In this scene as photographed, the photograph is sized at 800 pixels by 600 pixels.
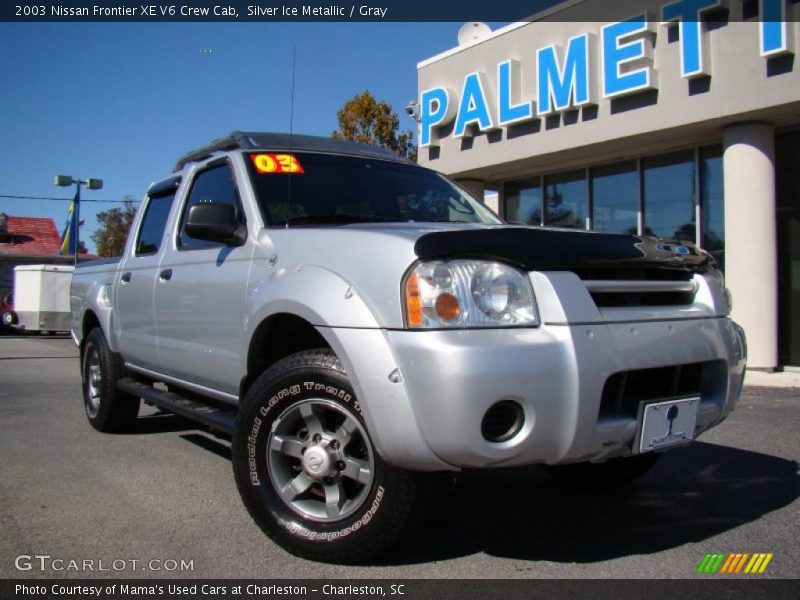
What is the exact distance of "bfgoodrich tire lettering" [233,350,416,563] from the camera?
275cm

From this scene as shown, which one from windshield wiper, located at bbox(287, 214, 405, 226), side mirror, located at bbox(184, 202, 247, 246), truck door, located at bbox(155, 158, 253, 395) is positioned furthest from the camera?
windshield wiper, located at bbox(287, 214, 405, 226)

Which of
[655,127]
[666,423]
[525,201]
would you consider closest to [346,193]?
[666,423]

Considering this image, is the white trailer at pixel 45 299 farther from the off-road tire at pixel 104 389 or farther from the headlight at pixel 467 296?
the headlight at pixel 467 296

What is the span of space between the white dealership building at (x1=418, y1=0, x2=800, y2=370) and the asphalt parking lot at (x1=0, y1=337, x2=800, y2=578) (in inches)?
208

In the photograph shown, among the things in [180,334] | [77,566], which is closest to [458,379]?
[77,566]

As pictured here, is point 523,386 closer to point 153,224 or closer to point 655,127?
point 153,224

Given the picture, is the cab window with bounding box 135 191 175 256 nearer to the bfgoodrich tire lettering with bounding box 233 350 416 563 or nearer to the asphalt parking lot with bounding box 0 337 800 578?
the asphalt parking lot with bounding box 0 337 800 578

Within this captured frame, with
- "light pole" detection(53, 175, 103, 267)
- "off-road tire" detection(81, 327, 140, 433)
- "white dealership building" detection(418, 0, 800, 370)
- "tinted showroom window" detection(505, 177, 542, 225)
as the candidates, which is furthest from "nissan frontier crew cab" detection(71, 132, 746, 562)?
"light pole" detection(53, 175, 103, 267)

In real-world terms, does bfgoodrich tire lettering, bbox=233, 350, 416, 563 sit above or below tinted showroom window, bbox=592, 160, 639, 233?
below

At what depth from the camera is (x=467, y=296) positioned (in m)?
2.59

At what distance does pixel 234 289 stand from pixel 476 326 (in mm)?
1500

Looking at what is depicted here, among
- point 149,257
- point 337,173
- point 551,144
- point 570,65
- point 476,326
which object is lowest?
point 476,326

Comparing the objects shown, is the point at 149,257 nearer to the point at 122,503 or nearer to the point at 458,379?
the point at 122,503

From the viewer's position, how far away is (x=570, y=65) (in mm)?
11109
